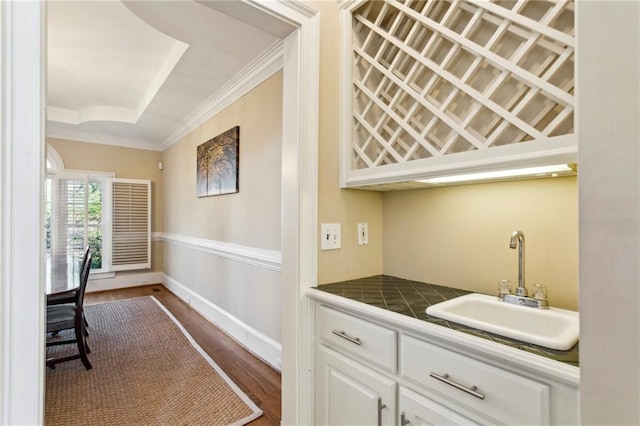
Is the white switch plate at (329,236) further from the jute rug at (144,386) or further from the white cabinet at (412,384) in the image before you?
the jute rug at (144,386)

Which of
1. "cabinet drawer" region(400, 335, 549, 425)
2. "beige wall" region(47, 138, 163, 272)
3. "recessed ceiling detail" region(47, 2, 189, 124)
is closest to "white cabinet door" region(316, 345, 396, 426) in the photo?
"cabinet drawer" region(400, 335, 549, 425)

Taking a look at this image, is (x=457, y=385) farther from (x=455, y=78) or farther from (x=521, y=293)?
(x=455, y=78)

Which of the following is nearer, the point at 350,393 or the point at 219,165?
the point at 350,393

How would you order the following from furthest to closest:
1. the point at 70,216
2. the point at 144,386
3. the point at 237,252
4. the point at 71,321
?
1. the point at 70,216
2. the point at 237,252
3. the point at 71,321
4. the point at 144,386

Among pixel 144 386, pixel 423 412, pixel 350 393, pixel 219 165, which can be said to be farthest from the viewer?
pixel 219 165

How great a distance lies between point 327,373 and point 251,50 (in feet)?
7.50

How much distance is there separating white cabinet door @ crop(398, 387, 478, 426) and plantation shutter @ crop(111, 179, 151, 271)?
202 inches

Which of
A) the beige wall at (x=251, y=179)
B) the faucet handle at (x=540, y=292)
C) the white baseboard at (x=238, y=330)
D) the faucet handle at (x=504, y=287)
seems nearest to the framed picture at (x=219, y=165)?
the beige wall at (x=251, y=179)

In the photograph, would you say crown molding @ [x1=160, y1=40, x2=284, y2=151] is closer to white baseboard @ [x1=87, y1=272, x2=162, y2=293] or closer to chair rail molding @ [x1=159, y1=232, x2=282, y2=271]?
chair rail molding @ [x1=159, y1=232, x2=282, y2=271]

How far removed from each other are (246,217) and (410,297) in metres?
1.90

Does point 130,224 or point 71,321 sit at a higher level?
point 130,224

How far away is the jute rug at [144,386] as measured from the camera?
1.85 meters

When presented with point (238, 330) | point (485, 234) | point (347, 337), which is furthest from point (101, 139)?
point (485, 234)

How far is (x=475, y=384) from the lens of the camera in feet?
2.89
